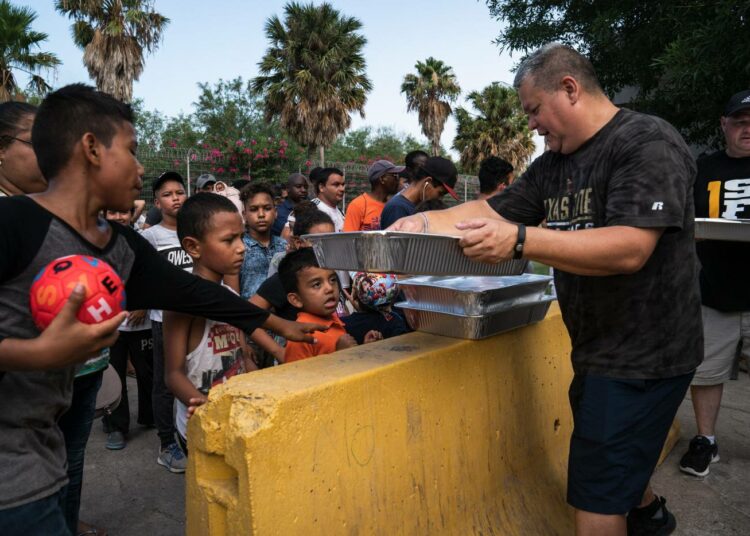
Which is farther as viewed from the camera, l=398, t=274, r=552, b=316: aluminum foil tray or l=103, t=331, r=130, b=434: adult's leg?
l=103, t=331, r=130, b=434: adult's leg

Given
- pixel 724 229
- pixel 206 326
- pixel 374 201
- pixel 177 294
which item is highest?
pixel 374 201

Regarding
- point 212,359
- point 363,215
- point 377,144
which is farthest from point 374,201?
point 377,144

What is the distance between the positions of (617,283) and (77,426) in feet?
7.29

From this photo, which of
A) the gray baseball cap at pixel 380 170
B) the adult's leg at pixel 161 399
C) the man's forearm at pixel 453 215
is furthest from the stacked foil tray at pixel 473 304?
the gray baseball cap at pixel 380 170

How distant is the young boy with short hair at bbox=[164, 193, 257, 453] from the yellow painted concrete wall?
32.0 inches

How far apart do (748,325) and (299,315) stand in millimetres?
4827

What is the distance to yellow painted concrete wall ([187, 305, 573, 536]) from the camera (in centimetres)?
178

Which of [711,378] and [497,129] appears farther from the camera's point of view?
[497,129]

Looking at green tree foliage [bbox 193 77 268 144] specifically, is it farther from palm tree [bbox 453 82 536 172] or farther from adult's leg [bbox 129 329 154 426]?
adult's leg [bbox 129 329 154 426]

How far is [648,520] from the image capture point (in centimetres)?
298

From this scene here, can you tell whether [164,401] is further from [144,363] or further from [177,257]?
[177,257]

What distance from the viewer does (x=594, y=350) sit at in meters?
2.36

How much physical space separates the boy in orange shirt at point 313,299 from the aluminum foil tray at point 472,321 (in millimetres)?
437

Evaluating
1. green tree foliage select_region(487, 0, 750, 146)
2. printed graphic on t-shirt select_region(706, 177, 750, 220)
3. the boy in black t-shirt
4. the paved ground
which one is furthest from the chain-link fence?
the boy in black t-shirt
